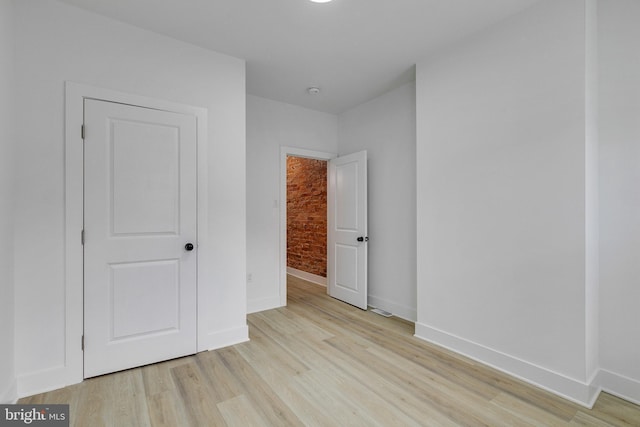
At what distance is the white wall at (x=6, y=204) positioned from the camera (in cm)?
180

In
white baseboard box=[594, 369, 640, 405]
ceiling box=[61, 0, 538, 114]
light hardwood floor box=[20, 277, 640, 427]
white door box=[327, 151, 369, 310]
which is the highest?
ceiling box=[61, 0, 538, 114]

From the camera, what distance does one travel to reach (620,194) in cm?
207

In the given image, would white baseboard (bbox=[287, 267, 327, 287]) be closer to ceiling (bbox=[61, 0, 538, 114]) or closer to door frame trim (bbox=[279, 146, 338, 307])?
door frame trim (bbox=[279, 146, 338, 307])

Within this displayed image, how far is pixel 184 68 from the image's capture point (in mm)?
2617

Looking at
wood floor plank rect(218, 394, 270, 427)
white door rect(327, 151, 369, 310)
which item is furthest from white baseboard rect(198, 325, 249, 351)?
white door rect(327, 151, 369, 310)

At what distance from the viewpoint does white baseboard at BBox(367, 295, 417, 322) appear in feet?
11.4

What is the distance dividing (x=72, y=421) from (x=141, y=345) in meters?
0.66

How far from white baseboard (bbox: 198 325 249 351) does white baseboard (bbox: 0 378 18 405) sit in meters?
1.15

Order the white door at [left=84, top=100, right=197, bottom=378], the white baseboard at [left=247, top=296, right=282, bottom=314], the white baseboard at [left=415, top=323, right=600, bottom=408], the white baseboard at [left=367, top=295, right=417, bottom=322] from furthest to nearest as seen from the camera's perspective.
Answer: the white baseboard at [left=247, top=296, right=282, bottom=314] → the white baseboard at [left=367, top=295, right=417, bottom=322] → the white door at [left=84, top=100, right=197, bottom=378] → the white baseboard at [left=415, top=323, right=600, bottom=408]

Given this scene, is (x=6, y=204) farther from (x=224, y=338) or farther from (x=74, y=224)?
(x=224, y=338)

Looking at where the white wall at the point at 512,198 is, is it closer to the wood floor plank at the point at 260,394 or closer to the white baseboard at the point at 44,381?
the wood floor plank at the point at 260,394

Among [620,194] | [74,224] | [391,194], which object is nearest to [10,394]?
[74,224]

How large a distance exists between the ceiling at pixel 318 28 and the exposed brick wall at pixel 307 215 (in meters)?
2.26

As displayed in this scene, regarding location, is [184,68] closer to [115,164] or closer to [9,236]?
[115,164]
